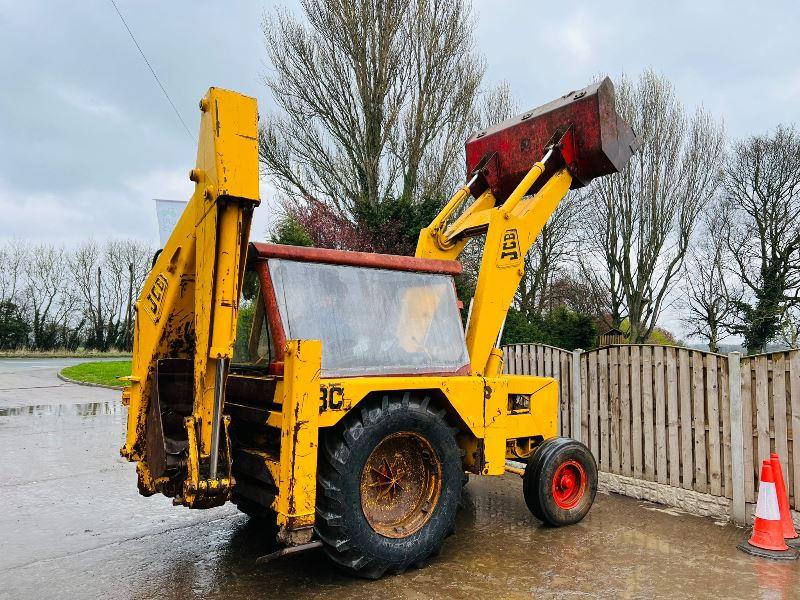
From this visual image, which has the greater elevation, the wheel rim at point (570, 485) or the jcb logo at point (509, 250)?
the jcb logo at point (509, 250)

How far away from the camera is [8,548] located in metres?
4.84

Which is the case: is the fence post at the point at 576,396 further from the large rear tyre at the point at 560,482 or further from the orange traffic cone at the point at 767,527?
the orange traffic cone at the point at 767,527

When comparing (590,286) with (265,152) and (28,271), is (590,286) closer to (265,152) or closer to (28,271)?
(265,152)

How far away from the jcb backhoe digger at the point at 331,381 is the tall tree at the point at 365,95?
11500 mm

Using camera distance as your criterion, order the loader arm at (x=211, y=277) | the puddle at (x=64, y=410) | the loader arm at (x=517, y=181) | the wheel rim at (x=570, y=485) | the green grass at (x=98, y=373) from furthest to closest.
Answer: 1. the green grass at (x=98, y=373)
2. the puddle at (x=64, y=410)
3. the wheel rim at (x=570, y=485)
4. the loader arm at (x=517, y=181)
5. the loader arm at (x=211, y=277)

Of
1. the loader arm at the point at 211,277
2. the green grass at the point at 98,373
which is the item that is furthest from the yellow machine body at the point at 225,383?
the green grass at the point at 98,373

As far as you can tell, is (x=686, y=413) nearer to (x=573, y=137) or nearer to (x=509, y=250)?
(x=509, y=250)

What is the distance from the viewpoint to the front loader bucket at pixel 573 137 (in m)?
5.39

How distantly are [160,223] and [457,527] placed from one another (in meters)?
5.59

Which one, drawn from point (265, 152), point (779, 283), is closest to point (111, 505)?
point (265, 152)

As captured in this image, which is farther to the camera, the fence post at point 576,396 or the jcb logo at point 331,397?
the fence post at point 576,396

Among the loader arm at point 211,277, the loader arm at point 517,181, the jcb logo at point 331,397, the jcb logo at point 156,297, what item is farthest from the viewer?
the loader arm at point 517,181

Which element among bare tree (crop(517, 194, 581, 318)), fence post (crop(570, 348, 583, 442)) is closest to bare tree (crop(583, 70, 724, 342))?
bare tree (crop(517, 194, 581, 318))

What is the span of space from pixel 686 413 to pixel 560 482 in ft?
5.25
